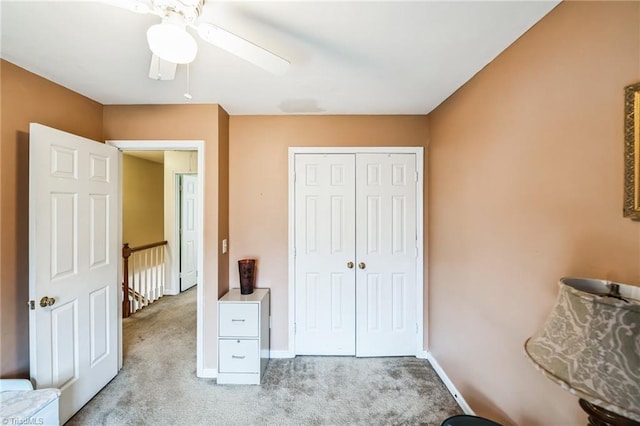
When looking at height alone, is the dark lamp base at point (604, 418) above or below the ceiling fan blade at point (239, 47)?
below

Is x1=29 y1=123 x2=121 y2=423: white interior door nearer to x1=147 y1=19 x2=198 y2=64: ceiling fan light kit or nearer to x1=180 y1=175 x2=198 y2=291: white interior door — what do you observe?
x1=147 y1=19 x2=198 y2=64: ceiling fan light kit

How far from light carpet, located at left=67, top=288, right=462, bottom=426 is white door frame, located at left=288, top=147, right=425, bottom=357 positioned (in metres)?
0.30

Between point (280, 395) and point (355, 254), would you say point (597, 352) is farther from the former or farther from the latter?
point (280, 395)

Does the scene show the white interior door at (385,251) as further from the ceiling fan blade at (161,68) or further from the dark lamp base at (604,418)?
the dark lamp base at (604,418)

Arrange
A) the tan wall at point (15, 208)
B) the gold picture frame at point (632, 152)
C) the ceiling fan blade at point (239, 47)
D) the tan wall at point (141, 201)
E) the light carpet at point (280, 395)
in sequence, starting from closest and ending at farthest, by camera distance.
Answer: the gold picture frame at point (632, 152) → the ceiling fan blade at point (239, 47) → the tan wall at point (15, 208) → the light carpet at point (280, 395) → the tan wall at point (141, 201)

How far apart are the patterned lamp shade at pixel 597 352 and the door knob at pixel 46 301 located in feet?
8.56

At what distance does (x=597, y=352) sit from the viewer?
0.66m

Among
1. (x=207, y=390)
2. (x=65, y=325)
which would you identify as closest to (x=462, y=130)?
(x=207, y=390)

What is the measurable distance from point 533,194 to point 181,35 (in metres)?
1.76

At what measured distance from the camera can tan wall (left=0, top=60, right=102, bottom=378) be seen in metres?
1.63

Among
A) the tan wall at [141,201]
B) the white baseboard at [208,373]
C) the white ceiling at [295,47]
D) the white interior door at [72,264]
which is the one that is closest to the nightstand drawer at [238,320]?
the white baseboard at [208,373]

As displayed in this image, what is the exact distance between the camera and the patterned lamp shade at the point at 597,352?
610mm

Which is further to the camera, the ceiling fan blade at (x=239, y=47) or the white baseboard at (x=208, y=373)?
the white baseboard at (x=208, y=373)

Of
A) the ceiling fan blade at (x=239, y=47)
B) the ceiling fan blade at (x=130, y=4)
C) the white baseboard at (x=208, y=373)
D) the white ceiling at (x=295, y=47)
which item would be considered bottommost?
the white baseboard at (x=208, y=373)
